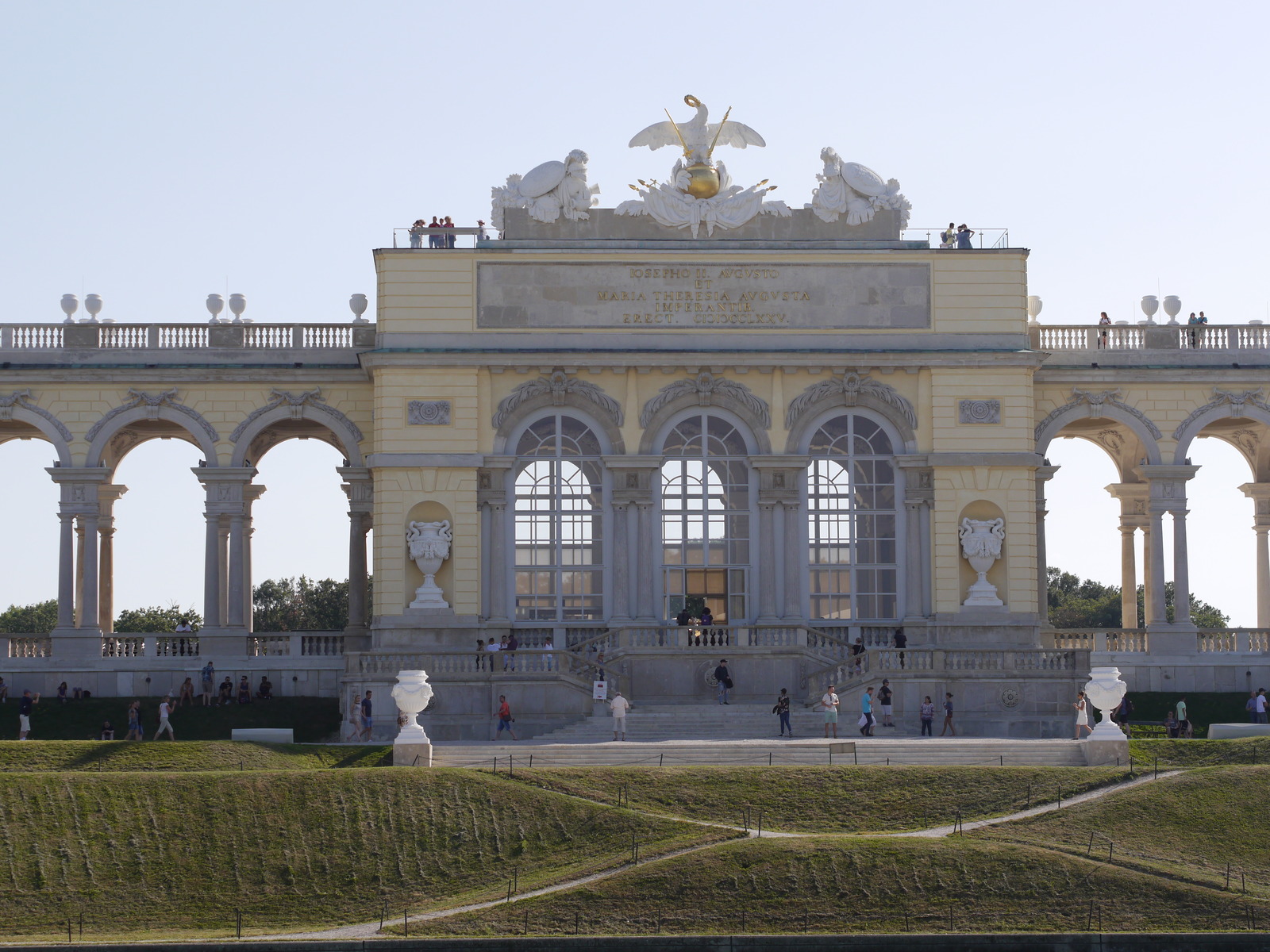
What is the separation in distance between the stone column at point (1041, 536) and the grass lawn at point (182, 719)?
2046cm

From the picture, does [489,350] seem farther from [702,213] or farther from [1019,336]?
[1019,336]

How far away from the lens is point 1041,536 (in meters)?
61.5

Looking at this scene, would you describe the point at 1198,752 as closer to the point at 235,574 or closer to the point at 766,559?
the point at 766,559

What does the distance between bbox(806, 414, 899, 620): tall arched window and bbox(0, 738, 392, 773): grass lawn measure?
1634 cm

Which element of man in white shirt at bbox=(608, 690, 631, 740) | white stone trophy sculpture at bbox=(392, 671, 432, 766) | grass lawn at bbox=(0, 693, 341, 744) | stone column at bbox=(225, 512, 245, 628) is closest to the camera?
white stone trophy sculpture at bbox=(392, 671, 432, 766)

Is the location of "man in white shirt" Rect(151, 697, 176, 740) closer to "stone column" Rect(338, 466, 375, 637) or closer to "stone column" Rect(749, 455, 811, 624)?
"stone column" Rect(338, 466, 375, 637)

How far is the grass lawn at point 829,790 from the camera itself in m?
39.4

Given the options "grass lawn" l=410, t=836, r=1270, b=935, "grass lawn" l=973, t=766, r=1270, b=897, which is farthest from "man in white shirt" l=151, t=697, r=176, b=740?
"grass lawn" l=973, t=766, r=1270, b=897

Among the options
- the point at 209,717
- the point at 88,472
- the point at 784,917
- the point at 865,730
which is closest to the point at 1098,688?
the point at 865,730

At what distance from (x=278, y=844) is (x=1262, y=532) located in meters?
35.9

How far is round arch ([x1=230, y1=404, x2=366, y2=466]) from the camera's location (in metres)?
59.5

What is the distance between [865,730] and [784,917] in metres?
14.2

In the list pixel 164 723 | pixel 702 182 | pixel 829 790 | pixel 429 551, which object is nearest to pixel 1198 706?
pixel 829 790

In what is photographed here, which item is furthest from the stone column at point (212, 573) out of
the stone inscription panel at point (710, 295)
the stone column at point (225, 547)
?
the stone inscription panel at point (710, 295)
